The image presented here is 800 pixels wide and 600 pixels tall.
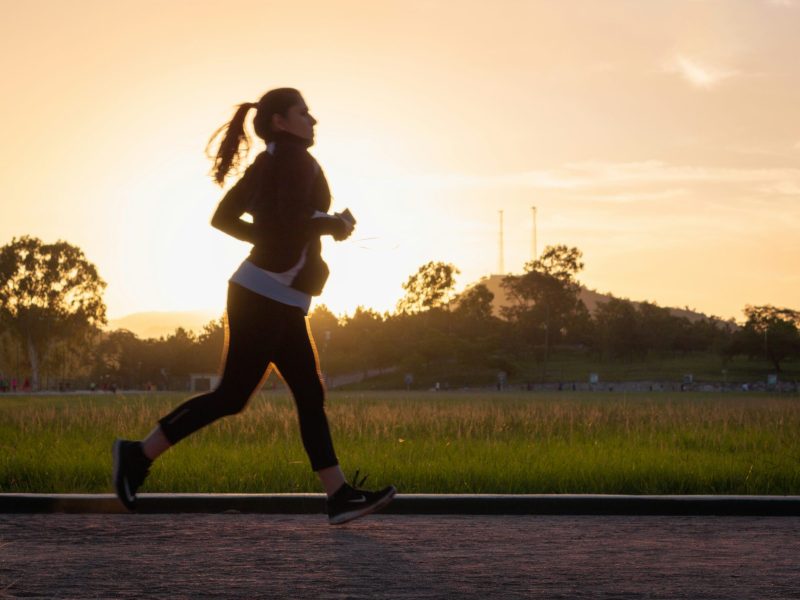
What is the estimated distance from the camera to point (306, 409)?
527cm

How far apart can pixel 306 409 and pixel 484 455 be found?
5.07m

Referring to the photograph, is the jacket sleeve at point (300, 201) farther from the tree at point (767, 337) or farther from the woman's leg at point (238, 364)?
the tree at point (767, 337)

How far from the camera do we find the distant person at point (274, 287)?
16.5 feet

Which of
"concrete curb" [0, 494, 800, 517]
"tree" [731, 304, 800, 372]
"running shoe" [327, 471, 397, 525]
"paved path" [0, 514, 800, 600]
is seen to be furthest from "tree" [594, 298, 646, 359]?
"running shoe" [327, 471, 397, 525]

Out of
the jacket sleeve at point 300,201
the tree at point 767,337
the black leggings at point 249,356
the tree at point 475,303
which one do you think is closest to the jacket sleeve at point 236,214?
the jacket sleeve at point 300,201

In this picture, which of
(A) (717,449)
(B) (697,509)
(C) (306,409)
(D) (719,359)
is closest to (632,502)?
(B) (697,509)

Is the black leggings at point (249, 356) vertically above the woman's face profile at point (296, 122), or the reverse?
the woman's face profile at point (296, 122)

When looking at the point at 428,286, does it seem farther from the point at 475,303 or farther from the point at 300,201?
the point at 300,201

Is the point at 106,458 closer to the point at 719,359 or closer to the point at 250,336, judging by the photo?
the point at 250,336

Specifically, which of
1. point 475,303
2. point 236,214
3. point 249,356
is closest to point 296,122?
point 236,214

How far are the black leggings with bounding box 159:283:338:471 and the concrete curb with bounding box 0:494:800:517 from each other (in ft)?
4.71

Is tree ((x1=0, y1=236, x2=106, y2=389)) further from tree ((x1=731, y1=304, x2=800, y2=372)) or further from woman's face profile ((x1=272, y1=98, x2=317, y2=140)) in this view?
woman's face profile ((x1=272, y1=98, x2=317, y2=140))

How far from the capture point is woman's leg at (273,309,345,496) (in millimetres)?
5113

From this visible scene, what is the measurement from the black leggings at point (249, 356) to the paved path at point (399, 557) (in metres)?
0.66
